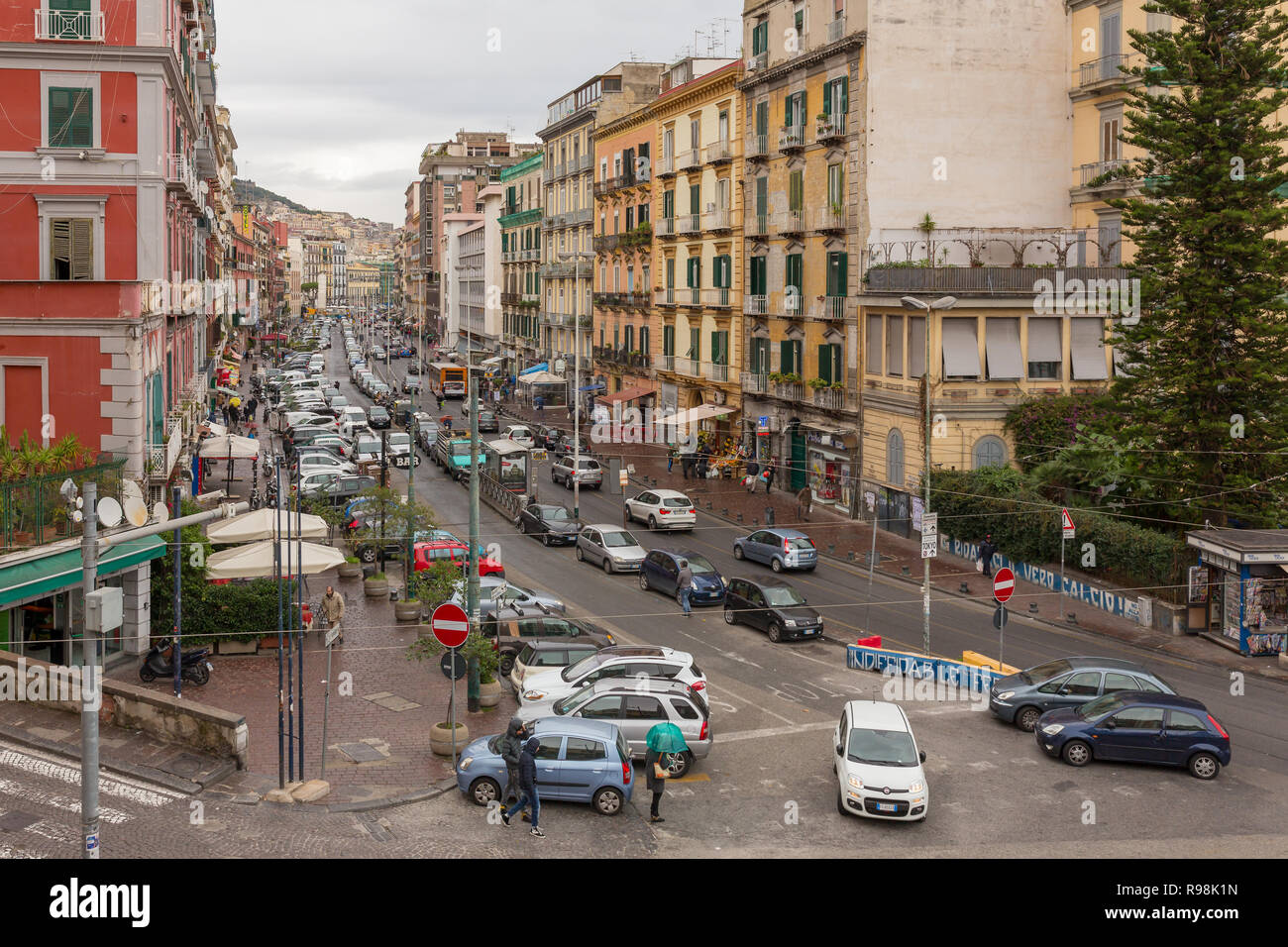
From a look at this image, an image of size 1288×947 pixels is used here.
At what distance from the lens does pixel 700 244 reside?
217ft

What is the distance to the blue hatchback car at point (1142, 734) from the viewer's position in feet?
74.2

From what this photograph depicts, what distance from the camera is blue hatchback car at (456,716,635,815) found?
2069 centimetres

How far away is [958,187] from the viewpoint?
49406 millimetres

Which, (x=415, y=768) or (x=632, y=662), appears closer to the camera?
(x=415, y=768)

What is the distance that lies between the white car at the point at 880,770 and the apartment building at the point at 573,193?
197 ft

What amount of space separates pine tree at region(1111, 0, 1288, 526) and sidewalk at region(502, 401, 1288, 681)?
15.9 ft

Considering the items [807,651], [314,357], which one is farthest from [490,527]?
[314,357]

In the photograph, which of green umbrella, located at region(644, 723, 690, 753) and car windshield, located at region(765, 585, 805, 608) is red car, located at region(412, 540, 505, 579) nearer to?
car windshield, located at region(765, 585, 805, 608)

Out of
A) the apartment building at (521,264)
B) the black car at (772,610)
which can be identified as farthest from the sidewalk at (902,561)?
the apartment building at (521,264)

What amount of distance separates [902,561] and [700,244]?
2874cm

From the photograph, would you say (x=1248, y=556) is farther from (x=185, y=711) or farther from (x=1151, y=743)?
(x=185, y=711)

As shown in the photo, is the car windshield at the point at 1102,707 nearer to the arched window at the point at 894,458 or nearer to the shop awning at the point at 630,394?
the arched window at the point at 894,458

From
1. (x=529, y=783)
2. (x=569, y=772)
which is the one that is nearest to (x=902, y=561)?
(x=569, y=772)

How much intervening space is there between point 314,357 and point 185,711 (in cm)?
11110
